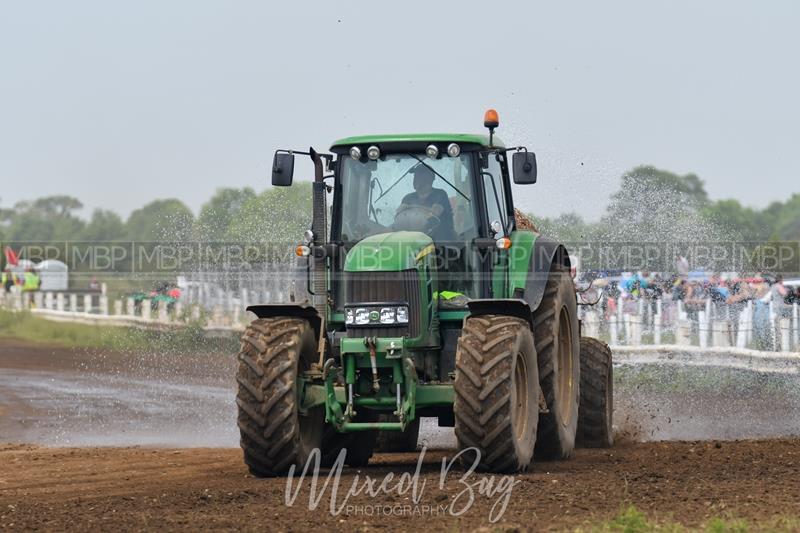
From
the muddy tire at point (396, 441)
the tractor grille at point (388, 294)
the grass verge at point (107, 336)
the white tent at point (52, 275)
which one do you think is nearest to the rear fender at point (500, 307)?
the tractor grille at point (388, 294)

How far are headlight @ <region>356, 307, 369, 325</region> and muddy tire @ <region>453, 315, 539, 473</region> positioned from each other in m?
0.78

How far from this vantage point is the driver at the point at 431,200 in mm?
11188

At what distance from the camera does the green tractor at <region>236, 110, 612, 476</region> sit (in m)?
10.2

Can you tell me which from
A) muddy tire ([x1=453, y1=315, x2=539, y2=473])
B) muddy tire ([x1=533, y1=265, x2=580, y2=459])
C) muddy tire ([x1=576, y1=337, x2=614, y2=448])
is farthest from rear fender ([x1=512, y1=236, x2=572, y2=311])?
muddy tire ([x1=576, y1=337, x2=614, y2=448])

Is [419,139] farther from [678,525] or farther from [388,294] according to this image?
[678,525]

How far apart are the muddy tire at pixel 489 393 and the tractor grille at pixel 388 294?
0.48 metres

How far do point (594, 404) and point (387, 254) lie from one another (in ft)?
13.1

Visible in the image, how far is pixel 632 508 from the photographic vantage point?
7.58 meters

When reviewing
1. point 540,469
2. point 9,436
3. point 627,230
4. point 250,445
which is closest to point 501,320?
point 540,469

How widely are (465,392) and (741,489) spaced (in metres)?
2.08

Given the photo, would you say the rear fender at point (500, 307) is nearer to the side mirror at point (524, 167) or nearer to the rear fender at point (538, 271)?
the rear fender at point (538, 271)

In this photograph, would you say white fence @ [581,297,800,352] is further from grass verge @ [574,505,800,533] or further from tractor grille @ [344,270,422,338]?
grass verge @ [574,505,800,533]

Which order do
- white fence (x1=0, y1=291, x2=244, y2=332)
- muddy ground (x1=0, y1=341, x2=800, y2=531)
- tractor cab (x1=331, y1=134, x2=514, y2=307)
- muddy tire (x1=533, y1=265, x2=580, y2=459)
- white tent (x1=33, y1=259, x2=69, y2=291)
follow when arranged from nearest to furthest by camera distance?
muddy ground (x1=0, y1=341, x2=800, y2=531) → tractor cab (x1=331, y1=134, x2=514, y2=307) → muddy tire (x1=533, y1=265, x2=580, y2=459) → white fence (x1=0, y1=291, x2=244, y2=332) → white tent (x1=33, y1=259, x2=69, y2=291)

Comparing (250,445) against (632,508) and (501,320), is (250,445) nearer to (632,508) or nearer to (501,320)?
(501,320)
